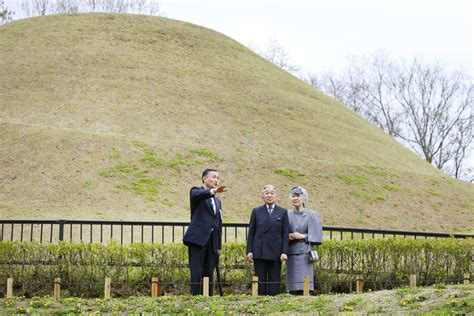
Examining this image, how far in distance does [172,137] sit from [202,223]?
20.5 metres

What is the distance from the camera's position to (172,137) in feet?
98.6

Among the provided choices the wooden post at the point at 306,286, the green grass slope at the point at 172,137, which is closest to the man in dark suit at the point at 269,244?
the wooden post at the point at 306,286

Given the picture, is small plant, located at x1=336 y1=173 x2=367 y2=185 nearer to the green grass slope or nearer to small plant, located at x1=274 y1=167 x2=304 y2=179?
the green grass slope

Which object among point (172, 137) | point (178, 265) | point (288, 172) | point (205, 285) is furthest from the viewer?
point (172, 137)

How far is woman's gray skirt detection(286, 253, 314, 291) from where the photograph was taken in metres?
9.92

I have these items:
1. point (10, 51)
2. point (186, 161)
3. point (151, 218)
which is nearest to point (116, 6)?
point (10, 51)

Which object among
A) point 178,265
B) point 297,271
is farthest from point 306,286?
point 178,265

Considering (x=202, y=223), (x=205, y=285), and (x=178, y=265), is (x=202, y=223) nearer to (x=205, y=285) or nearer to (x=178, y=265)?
(x=205, y=285)

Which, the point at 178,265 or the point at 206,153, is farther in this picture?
the point at 206,153

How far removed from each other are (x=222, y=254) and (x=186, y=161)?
50.7 feet

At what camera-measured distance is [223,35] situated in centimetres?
4853

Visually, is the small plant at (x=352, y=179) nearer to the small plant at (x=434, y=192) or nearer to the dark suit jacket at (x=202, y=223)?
the small plant at (x=434, y=192)

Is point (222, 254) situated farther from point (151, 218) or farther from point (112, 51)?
point (112, 51)

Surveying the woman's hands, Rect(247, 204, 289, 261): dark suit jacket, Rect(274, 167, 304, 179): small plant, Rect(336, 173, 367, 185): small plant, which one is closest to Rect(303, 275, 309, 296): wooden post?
Rect(247, 204, 289, 261): dark suit jacket
